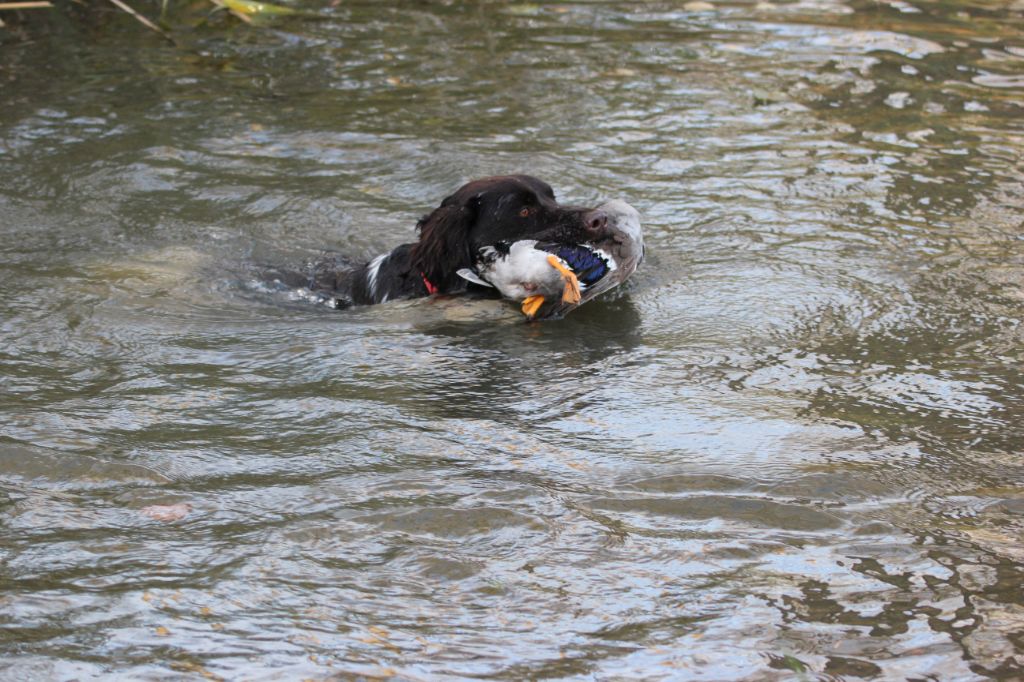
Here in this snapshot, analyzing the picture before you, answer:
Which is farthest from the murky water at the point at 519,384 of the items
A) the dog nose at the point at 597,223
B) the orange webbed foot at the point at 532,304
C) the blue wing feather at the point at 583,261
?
the dog nose at the point at 597,223

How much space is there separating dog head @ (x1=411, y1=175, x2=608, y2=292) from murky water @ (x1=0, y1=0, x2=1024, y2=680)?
0.72 feet

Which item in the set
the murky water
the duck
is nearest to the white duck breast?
the duck

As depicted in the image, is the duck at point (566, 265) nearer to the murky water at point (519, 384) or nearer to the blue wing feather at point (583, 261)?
the blue wing feather at point (583, 261)

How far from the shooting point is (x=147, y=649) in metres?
2.89

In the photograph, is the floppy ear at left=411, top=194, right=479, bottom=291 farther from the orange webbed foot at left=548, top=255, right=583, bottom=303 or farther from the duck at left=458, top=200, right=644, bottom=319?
the orange webbed foot at left=548, top=255, right=583, bottom=303

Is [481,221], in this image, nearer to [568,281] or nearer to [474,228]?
[474,228]

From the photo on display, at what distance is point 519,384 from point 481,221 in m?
1.19

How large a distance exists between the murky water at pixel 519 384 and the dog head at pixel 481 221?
219 millimetres

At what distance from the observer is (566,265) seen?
5.21 meters

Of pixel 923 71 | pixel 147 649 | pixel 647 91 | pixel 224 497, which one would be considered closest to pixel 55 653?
pixel 147 649

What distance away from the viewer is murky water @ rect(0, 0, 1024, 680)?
302 cm

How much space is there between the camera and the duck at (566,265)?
5250mm

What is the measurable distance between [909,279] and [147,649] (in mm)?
4256

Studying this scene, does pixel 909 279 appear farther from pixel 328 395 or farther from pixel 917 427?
pixel 328 395
